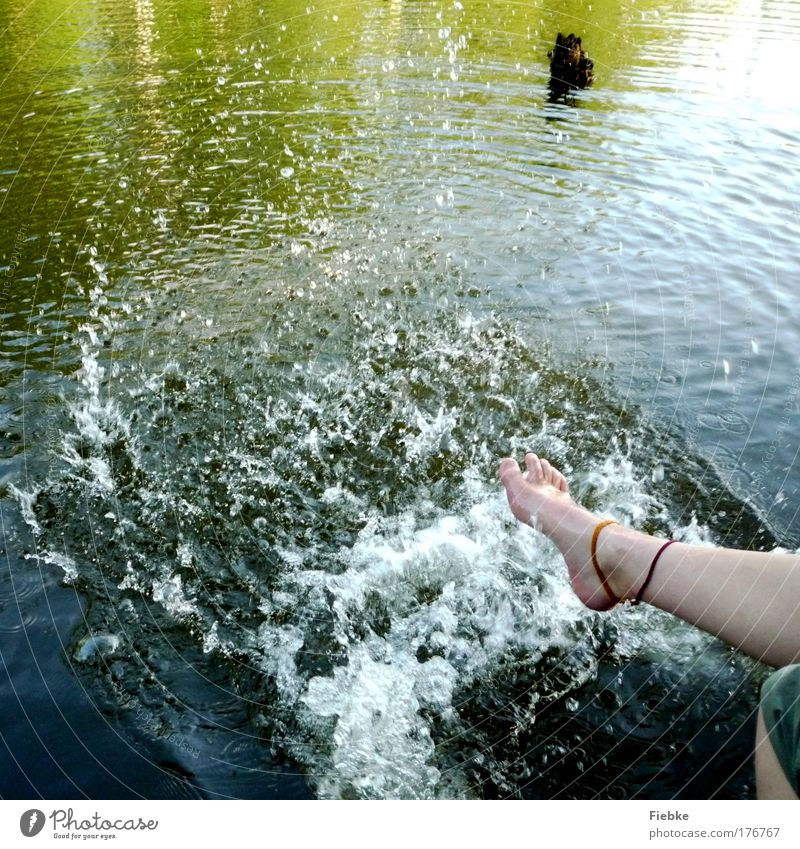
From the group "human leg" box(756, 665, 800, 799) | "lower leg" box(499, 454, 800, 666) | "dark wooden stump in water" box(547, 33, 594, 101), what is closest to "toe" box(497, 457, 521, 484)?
"lower leg" box(499, 454, 800, 666)

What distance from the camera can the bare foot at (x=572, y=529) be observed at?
2.58 meters

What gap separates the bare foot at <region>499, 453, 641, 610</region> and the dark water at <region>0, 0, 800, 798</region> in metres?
0.37

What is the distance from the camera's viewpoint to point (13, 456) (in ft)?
12.7

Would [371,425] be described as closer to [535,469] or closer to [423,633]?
[535,469]

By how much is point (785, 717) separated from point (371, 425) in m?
2.72

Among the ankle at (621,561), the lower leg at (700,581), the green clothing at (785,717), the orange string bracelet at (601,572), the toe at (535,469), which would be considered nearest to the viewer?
the green clothing at (785,717)

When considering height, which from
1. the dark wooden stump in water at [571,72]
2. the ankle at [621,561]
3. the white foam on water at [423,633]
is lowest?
the white foam on water at [423,633]

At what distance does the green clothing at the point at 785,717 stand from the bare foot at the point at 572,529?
0.63 meters

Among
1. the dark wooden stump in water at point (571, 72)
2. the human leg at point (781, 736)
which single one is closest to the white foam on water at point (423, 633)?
the human leg at point (781, 736)

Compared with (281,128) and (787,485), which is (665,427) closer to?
(787,485)

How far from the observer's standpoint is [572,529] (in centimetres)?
282

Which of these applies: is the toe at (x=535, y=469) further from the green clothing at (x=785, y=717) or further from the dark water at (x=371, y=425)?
the green clothing at (x=785, y=717)

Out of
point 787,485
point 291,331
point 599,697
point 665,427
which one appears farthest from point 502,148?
point 599,697

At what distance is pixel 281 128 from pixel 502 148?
2.64 m
